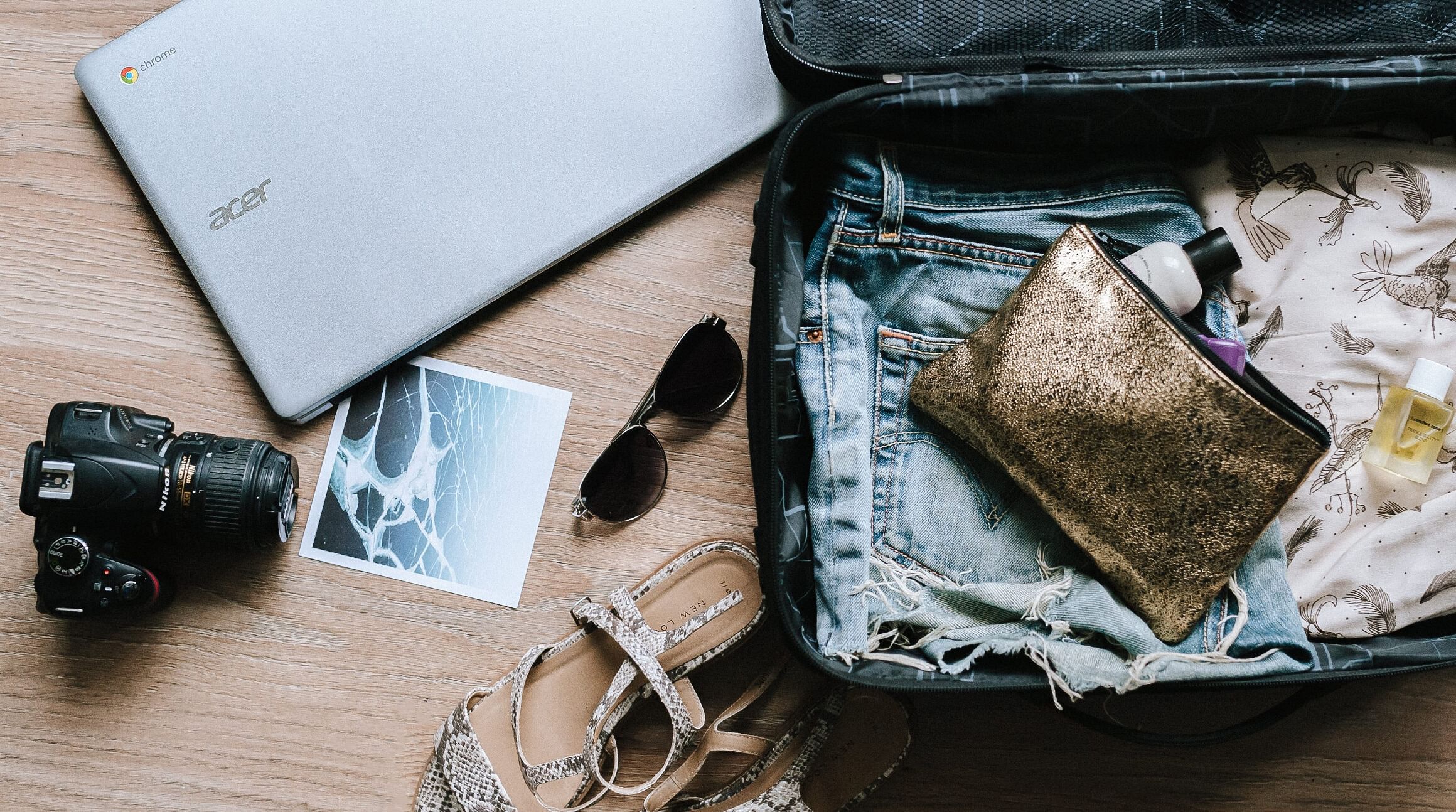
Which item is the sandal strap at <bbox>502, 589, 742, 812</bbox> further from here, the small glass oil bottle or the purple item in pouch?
the small glass oil bottle

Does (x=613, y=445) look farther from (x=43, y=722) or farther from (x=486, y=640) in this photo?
(x=43, y=722)

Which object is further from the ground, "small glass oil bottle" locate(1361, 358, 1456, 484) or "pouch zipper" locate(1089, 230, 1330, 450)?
"pouch zipper" locate(1089, 230, 1330, 450)

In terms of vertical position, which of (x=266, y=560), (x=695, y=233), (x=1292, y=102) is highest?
(x=1292, y=102)

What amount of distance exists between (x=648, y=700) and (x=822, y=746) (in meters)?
0.18

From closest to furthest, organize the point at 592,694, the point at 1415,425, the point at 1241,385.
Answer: the point at 1241,385, the point at 1415,425, the point at 592,694

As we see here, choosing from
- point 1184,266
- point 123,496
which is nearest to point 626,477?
point 123,496

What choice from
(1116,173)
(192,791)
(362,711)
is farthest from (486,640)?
(1116,173)

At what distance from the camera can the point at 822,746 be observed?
76 centimetres

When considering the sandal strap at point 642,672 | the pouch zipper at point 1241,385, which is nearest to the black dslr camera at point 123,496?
the sandal strap at point 642,672

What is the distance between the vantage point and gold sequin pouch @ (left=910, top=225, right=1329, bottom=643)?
59 centimetres

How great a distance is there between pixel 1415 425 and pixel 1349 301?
12 centimetres

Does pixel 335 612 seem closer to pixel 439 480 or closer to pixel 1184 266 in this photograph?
pixel 439 480

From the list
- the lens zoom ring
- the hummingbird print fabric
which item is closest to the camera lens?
the lens zoom ring

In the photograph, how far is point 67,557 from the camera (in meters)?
0.65
